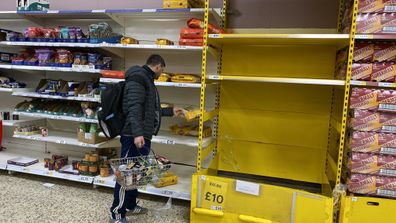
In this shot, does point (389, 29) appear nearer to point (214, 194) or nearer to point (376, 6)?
point (376, 6)

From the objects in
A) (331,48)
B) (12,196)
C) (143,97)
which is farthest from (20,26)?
(331,48)

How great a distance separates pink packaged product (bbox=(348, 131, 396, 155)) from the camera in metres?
2.28

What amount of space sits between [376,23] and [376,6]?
133mm

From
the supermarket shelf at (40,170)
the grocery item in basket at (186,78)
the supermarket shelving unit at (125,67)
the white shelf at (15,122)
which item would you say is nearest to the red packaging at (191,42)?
the supermarket shelving unit at (125,67)

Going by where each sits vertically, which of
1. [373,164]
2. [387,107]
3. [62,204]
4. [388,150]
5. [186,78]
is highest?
[186,78]

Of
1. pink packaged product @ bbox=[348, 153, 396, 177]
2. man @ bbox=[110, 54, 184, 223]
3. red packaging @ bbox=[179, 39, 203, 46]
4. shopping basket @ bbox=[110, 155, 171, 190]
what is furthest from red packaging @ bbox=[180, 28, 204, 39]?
pink packaged product @ bbox=[348, 153, 396, 177]

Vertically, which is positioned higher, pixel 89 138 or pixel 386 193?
pixel 89 138

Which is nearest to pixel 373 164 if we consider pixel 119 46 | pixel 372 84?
pixel 372 84

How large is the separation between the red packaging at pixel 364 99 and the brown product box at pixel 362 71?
98 mm

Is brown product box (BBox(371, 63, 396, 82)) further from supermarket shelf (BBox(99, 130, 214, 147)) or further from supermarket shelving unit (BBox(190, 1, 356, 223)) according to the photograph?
supermarket shelf (BBox(99, 130, 214, 147))

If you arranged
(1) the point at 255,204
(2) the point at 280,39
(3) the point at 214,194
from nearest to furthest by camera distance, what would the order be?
1. (1) the point at 255,204
2. (3) the point at 214,194
3. (2) the point at 280,39

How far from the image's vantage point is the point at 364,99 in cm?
230

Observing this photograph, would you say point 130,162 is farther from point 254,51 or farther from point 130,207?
point 254,51

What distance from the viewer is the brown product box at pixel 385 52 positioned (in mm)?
2295
